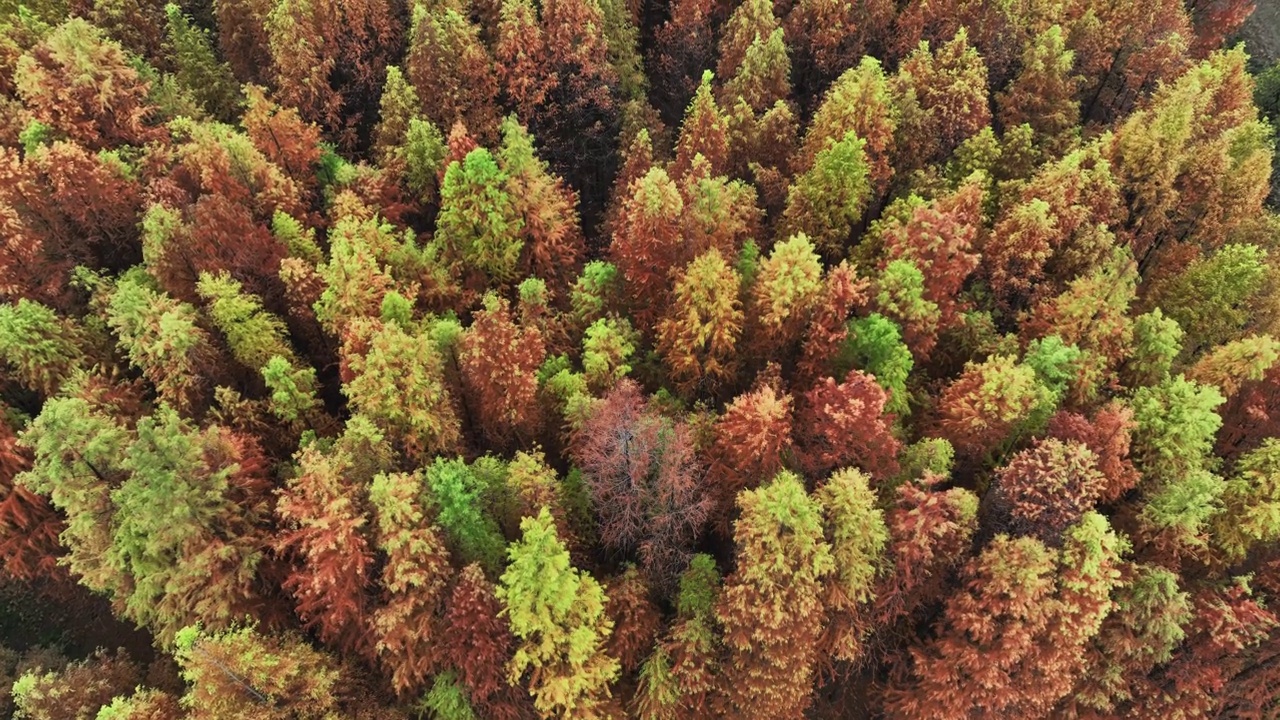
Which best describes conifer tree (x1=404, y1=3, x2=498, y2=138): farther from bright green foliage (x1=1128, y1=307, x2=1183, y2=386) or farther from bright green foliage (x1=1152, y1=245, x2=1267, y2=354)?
bright green foliage (x1=1152, y1=245, x2=1267, y2=354)

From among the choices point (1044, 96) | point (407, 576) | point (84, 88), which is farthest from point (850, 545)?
point (84, 88)

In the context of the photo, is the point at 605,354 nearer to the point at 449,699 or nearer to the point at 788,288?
the point at 788,288

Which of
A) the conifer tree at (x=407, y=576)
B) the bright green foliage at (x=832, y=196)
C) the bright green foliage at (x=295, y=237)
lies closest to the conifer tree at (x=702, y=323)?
the bright green foliage at (x=832, y=196)

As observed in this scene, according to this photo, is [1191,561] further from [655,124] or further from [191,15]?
[191,15]

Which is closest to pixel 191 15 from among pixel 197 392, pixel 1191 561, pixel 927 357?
pixel 197 392

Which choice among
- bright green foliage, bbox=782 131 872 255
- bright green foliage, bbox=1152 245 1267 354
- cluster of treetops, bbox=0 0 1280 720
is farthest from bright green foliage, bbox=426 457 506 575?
bright green foliage, bbox=1152 245 1267 354
